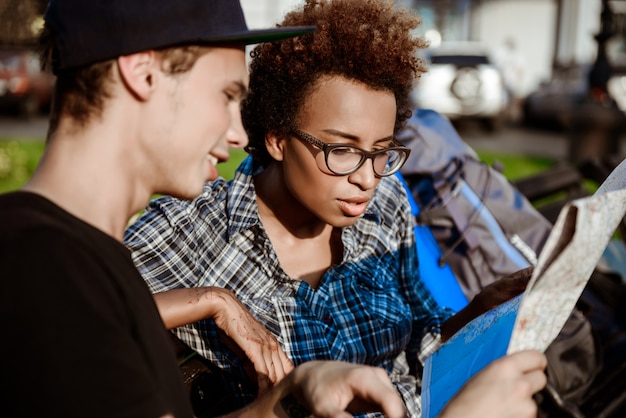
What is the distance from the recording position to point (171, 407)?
1448mm

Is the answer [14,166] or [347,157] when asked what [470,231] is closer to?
[347,157]

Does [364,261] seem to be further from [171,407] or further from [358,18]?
[171,407]

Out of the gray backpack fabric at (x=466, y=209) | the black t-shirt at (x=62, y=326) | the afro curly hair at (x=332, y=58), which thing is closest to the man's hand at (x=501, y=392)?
the black t-shirt at (x=62, y=326)

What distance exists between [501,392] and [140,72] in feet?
2.60

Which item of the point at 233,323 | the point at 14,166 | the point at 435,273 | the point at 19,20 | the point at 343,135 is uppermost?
the point at 19,20

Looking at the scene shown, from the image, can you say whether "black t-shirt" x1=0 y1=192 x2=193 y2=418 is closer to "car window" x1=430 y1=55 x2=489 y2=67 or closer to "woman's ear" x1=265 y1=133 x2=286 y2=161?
"woman's ear" x1=265 y1=133 x2=286 y2=161

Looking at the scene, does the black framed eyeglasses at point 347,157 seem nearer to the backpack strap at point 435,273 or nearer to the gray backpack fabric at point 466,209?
the backpack strap at point 435,273

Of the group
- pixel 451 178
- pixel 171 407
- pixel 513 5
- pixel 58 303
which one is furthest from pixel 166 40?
pixel 513 5

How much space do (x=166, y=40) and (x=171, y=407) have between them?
601 millimetres

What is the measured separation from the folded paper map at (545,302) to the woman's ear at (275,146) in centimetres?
109

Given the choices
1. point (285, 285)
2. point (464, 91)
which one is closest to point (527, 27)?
point (464, 91)

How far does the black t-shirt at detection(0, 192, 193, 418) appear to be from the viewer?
48.4 inches

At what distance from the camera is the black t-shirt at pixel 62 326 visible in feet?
4.03

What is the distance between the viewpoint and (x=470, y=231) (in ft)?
12.2
